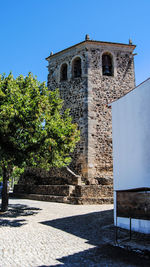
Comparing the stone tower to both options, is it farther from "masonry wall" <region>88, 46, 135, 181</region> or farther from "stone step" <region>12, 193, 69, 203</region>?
"stone step" <region>12, 193, 69, 203</region>

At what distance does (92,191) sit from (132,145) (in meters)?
6.22

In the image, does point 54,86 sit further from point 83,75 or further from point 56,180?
point 56,180

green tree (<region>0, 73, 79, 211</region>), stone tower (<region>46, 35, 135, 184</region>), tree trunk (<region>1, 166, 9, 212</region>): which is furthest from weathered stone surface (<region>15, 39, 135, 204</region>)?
green tree (<region>0, 73, 79, 211</region>)

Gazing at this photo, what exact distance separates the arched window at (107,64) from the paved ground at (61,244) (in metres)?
12.1

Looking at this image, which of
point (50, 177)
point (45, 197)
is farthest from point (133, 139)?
point (50, 177)

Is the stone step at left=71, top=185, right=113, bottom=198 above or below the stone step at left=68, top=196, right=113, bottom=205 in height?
above

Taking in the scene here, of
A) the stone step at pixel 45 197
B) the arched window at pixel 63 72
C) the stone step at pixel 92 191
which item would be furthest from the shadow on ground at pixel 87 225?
the arched window at pixel 63 72

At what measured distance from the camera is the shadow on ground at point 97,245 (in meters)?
3.79

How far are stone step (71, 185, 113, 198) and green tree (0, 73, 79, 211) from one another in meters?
3.54

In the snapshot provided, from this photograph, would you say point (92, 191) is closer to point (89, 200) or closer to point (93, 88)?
point (89, 200)

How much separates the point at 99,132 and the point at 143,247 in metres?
10.7

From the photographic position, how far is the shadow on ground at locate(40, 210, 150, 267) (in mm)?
3793

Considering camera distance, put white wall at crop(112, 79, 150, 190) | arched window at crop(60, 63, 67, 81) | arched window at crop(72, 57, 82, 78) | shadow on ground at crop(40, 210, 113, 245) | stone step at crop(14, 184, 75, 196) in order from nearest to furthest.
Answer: shadow on ground at crop(40, 210, 113, 245) → white wall at crop(112, 79, 150, 190) → stone step at crop(14, 184, 75, 196) → arched window at crop(72, 57, 82, 78) → arched window at crop(60, 63, 67, 81)

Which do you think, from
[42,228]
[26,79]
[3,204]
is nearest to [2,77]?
[26,79]
